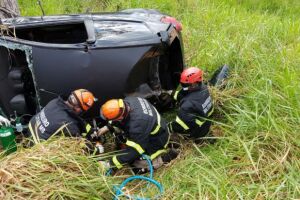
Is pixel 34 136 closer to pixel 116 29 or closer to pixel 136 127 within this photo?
pixel 136 127

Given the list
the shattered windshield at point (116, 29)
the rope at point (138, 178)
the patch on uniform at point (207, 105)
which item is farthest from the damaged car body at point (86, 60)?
the rope at point (138, 178)

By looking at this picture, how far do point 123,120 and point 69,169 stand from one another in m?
0.77

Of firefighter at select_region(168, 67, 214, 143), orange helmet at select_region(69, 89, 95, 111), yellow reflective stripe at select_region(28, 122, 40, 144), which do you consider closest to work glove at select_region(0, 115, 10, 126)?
yellow reflective stripe at select_region(28, 122, 40, 144)

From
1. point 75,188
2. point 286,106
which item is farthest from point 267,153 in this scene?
point 75,188

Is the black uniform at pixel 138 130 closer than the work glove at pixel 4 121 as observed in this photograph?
Yes

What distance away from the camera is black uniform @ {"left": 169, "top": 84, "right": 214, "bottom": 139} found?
392 centimetres

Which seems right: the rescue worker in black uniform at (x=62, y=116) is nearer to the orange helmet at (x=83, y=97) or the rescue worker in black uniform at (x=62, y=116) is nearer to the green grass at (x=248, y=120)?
the orange helmet at (x=83, y=97)

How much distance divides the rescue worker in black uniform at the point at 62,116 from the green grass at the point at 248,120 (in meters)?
0.82

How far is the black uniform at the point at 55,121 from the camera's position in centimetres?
355

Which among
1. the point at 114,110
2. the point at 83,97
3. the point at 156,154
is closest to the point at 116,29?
the point at 83,97

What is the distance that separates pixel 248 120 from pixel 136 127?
1.02 m

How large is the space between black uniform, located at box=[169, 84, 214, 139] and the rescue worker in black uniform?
0.91 meters

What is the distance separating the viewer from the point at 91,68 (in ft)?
12.0

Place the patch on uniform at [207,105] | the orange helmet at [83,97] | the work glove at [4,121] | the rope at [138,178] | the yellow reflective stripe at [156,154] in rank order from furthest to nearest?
the patch on uniform at [207,105] → the work glove at [4,121] → the yellow reflective stripe at [156,154] → the orange helmet at [83,97] → the rope at [138,178]
